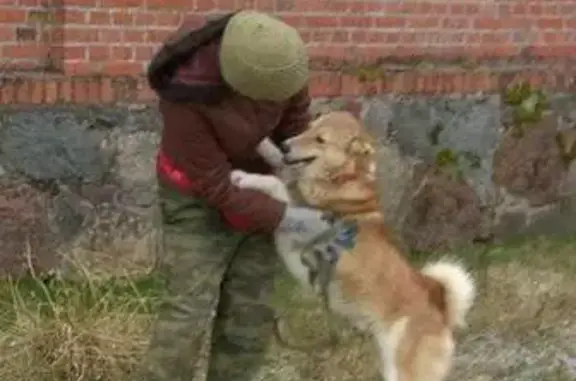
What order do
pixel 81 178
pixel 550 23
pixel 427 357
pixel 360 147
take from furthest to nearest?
pixel 550 23 < pixel 81 178 < pixel 360 147 < pixel 427 357

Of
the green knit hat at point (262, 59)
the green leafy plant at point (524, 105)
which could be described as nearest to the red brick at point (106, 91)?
the green knit hat at point (262, 59)

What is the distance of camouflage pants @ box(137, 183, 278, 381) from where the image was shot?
5.61 meters

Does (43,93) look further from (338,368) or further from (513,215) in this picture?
(513,215)

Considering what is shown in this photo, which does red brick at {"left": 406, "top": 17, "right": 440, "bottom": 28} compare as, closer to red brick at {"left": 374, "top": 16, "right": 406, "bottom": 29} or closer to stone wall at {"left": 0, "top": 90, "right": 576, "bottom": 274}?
red brick at {"left": 374, "top": 16, "right": 406, "bottom": 29}

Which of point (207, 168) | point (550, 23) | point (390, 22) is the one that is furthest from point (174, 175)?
point (550, 23)

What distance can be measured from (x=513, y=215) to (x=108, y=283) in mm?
3244

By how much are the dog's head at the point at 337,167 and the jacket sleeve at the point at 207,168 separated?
0.55 meters

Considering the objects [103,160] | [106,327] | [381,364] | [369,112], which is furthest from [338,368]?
[369,112]

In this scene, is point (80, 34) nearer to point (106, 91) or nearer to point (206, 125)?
point (106, 91)

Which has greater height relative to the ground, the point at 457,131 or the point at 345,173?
the point at 345,173

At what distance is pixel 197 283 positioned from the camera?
5609 mm

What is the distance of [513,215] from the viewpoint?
953 centimetres

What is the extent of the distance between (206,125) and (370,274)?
1021mm

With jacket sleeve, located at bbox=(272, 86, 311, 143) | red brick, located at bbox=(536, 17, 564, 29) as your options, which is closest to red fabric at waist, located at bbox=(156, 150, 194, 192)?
jacket sleeve, located at bbox=(272, 86, 311, 143)
